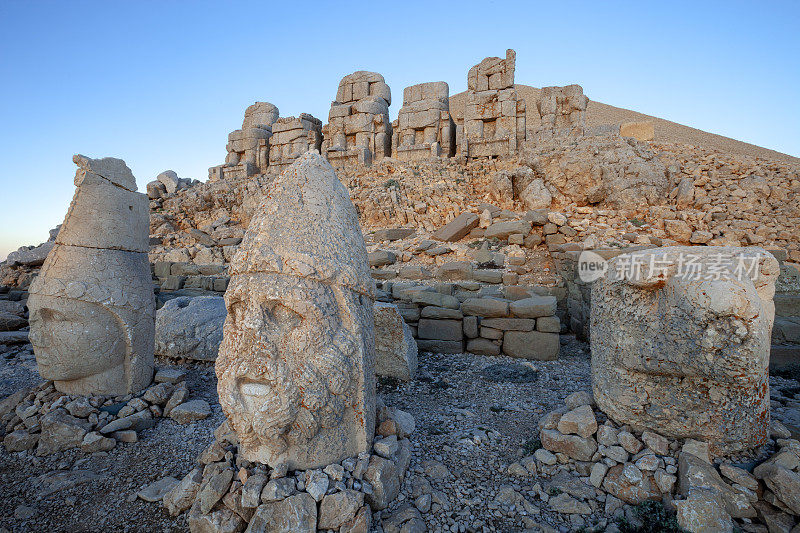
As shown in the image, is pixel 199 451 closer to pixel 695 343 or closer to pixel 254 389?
pixel 254 389

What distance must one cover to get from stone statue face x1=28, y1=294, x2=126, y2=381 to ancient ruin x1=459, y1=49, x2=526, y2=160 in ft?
38.1

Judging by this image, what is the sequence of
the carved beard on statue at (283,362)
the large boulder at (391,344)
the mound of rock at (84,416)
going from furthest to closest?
the large boulder at (391,344)
the mound of rock at (84,416)
the carved beard on statue at (283,362)

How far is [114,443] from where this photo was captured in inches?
118

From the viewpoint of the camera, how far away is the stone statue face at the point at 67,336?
334 centimetres

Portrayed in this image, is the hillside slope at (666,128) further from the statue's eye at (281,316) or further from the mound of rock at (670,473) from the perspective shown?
the statue's eye at (281,316)

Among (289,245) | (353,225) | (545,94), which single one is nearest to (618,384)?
(353,225)

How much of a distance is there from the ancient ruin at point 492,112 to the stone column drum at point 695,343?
1088cm

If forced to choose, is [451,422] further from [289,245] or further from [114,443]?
[114,443]

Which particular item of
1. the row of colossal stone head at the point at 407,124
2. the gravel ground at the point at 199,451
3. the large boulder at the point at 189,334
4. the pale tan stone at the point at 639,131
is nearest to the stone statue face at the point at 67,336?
the gravel ground at the point at 199,451

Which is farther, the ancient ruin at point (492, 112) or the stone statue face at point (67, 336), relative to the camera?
the ancient ruin at point (492, 112)

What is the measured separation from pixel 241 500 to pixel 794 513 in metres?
2.88

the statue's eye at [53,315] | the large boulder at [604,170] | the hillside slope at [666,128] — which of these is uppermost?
the hillside slope at [666,128]

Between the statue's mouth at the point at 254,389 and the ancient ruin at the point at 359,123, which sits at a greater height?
the ancient ruin at the point at 359,123

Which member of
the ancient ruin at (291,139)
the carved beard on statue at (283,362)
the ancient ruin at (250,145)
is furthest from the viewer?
the ancient ruin at (250,145)
